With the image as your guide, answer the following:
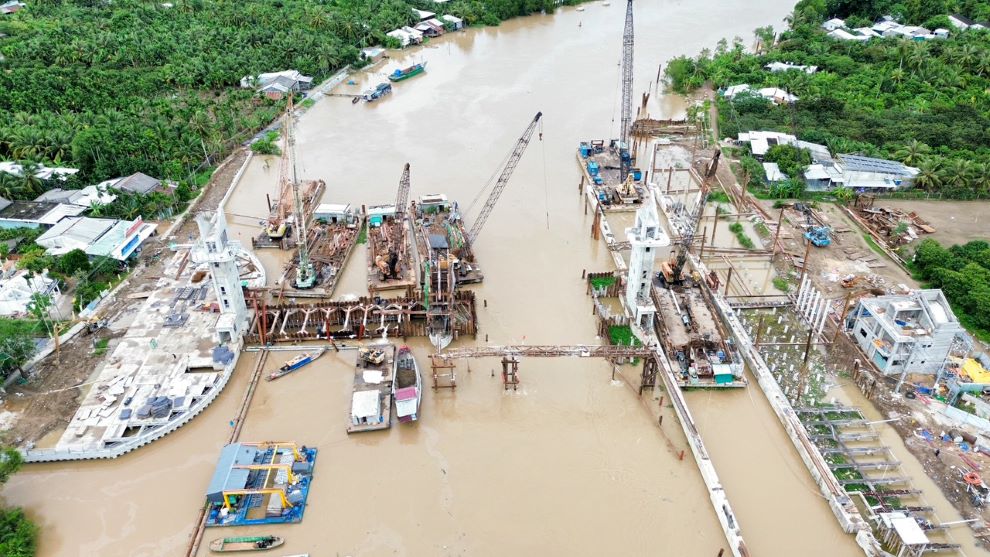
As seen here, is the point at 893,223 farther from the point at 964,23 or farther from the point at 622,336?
the point at 964,23

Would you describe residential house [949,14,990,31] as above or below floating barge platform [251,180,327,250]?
above

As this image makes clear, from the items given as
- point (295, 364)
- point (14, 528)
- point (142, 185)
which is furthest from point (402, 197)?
point (14, 528)

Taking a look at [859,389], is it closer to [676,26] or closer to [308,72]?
[308,72]

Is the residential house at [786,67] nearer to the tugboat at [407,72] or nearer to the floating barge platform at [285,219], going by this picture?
the tugboat at [407,72]

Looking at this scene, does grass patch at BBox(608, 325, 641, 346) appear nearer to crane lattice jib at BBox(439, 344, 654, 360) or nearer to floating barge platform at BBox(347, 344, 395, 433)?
crane lattice jib at BBox(439, 344, 654, 360)

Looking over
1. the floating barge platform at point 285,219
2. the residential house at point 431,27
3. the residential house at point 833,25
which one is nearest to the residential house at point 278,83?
the floating barge platform at point 285,219

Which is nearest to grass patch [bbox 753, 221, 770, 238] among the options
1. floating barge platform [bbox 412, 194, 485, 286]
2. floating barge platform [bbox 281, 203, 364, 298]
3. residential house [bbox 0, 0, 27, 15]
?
floating barge platform [bbox 412, 194, 485, 286]

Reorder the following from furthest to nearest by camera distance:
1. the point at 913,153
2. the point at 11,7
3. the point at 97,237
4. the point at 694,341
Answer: the point at 11,7, the point at 913,153, the point at 97,237, the point at 694,341

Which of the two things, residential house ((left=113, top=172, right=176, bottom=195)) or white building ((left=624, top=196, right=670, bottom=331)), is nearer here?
white building ((left=624, top=196, right=670, bottom=331))
